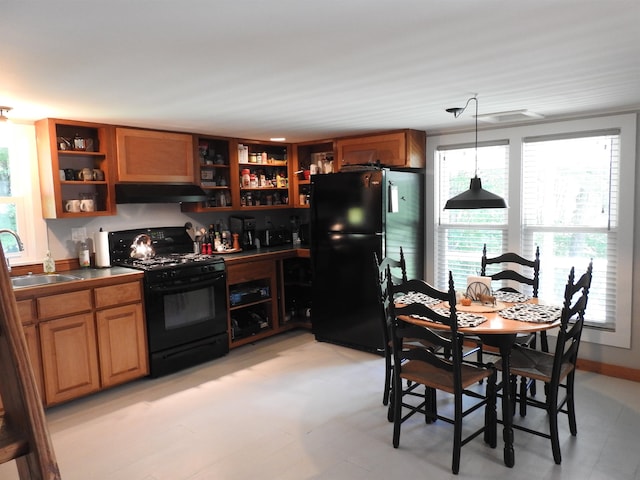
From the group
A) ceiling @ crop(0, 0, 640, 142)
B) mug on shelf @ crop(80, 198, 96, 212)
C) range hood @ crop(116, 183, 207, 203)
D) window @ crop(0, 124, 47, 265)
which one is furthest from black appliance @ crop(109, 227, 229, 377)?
ceiling @ crop(0, 0, 640, 142)

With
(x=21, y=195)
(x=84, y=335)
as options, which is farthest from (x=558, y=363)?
(x=21, y=195)

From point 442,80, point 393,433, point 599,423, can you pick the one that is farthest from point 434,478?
point 442,80

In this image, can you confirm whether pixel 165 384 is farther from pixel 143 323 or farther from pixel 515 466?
pixel 515 466

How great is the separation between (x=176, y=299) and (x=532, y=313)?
274cm

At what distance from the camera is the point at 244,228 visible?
5.16 m

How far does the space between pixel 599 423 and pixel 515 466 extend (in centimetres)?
86

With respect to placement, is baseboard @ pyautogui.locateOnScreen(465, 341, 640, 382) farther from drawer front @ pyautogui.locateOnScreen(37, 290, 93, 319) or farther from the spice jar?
drawer front @ pyautogui.locateOnScreen(37, 290, 93, 319)

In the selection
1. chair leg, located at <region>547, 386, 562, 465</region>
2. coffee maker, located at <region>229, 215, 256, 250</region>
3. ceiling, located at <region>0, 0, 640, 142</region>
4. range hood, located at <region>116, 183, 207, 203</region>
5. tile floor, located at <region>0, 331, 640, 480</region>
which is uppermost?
ceiling, located at <region>0, 0, 640, 142</region>

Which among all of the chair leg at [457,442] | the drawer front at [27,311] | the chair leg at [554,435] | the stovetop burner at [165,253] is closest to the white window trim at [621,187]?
the chair leg at [554,435]

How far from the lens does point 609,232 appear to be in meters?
3.76

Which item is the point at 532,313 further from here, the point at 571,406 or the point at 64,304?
the point at 64,304

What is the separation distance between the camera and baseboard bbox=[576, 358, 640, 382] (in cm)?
370

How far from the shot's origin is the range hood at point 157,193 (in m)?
3.88

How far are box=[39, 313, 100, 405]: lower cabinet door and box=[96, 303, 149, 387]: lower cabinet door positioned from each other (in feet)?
0.22
